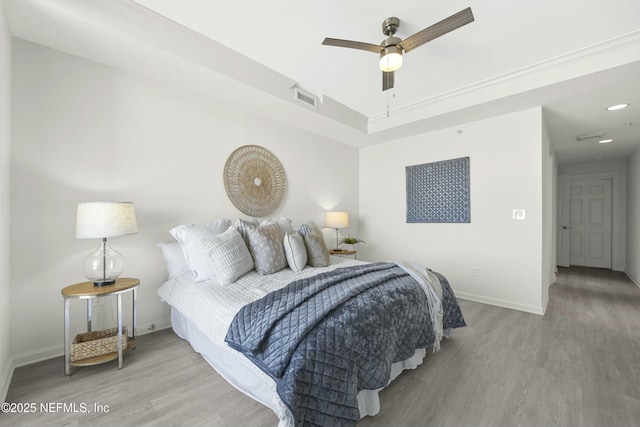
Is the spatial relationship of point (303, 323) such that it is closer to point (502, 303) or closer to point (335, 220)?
point (335, 220)

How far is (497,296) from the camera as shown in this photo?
356 centimetres

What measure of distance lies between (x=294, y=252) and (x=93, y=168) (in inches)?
75.6

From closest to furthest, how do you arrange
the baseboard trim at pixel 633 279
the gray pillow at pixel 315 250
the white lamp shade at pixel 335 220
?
1. the gray pillow at pixel 315 250
2. the white lamp shade at pixel 335 220
3. the baseboard trim at pixel 633 279

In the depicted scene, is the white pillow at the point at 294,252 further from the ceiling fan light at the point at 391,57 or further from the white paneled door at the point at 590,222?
the white paneled door at the point at 590,222

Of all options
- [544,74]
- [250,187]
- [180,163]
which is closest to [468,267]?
[544,74]

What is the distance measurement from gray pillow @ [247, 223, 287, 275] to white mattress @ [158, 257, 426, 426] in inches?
3.1

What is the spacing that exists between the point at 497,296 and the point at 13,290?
4.91m

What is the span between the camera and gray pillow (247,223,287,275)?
2.51 m

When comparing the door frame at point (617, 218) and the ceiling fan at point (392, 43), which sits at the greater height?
the ceiling fan at point (392, 43)

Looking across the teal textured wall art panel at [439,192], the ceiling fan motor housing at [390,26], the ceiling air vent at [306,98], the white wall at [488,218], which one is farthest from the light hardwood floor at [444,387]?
the ceiling air vent at [306,98]

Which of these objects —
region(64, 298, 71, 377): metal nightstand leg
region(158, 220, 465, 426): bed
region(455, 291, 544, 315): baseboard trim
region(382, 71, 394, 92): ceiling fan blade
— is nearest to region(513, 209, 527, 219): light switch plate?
region(455, 291, 544, 315): baseboard trim

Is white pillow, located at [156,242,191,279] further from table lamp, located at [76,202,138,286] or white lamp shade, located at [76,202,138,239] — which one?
white lamp shade, located at [76,202,138,239]

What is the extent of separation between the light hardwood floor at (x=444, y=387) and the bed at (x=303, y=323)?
0.42ft

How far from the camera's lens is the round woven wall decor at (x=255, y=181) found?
10.8ft
